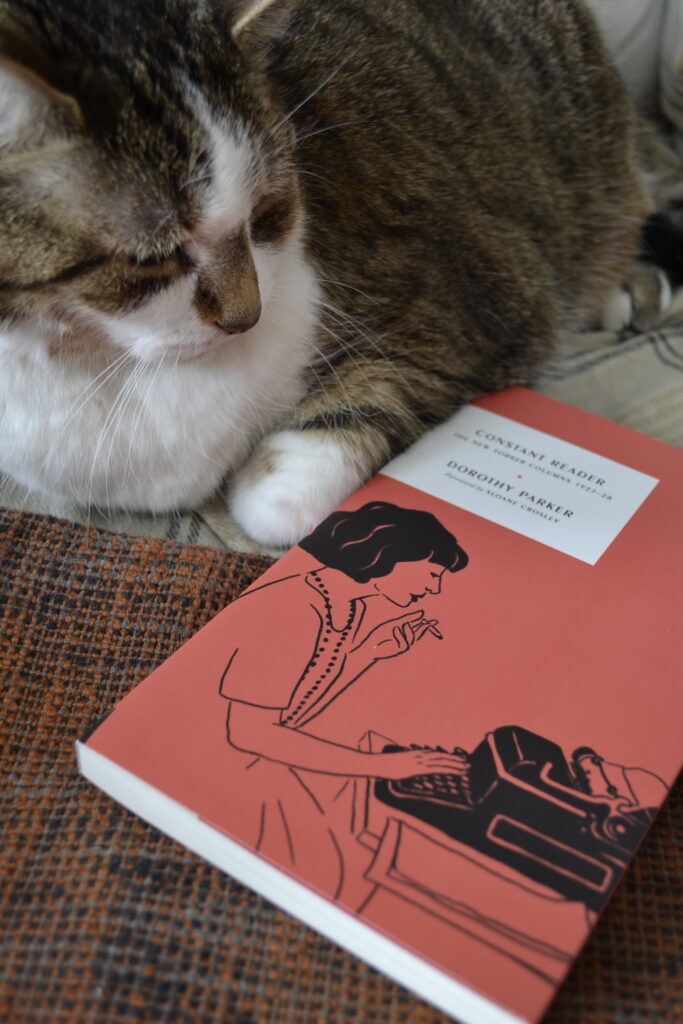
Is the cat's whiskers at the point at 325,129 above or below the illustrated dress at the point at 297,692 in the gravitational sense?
above

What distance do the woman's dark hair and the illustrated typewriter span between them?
19cm

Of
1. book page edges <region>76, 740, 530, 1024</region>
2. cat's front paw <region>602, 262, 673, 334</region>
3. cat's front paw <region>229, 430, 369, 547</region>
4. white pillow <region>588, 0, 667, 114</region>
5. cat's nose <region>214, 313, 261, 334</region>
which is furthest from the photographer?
white pillow <region>588, 0, 667, 114</region>

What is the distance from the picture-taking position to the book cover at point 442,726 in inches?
21.9

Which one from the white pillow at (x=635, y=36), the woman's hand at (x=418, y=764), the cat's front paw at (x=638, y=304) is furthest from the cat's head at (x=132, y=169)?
the white pillow at (x=635, y=36)

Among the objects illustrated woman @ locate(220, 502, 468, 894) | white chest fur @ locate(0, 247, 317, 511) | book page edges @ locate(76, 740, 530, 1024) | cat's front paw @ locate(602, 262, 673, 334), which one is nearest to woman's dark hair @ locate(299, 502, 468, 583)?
illustrated woman @ locate(220, 502, 468, 894)

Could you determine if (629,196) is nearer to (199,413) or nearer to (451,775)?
(199,413)

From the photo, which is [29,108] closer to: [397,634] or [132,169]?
[132,169]

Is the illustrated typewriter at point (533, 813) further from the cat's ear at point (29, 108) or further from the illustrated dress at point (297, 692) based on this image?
the cat's ear at point (29, 108)

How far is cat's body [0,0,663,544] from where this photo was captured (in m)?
0.63

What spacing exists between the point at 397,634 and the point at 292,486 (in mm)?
211

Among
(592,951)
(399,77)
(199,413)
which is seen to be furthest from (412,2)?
(592,951)

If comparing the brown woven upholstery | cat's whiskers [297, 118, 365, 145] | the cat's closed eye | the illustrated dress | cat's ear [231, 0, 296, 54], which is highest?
cat's ear [231, 0, 296, 54]

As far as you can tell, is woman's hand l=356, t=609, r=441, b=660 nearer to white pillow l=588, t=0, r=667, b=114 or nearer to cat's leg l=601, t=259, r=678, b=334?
cat's leg l=601, t=259, r=678, b=334

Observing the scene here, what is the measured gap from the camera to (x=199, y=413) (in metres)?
0.85
